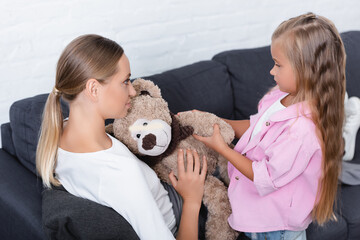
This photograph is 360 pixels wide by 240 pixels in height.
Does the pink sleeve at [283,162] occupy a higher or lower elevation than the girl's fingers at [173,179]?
higher

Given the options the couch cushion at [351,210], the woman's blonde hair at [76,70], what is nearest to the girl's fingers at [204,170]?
the woman's blonde hair at [76,70]

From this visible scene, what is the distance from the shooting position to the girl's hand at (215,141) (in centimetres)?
130

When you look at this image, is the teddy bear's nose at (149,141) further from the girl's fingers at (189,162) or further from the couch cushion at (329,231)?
the couch cushion at (329,231)

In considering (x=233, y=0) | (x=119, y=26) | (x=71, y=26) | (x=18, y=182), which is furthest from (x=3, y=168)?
(x=233, y=0)

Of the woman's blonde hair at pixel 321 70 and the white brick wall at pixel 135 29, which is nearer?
the woman's blonde hair at pixel 321 70

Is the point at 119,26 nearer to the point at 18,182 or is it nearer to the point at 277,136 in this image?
the point at 18,182

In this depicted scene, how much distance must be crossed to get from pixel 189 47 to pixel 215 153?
0.98 m

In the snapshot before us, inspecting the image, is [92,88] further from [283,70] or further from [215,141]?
[283,70]

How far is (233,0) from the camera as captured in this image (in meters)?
2.30

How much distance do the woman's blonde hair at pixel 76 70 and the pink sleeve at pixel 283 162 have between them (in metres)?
0.54

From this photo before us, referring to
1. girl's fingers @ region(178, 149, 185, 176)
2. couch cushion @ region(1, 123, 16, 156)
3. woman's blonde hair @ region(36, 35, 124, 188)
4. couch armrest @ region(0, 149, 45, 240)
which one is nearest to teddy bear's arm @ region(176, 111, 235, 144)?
girl's fingers @ region(178, 149, 185, 176)

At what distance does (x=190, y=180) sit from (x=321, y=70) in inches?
20.8

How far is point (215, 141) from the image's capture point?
4.30 ft

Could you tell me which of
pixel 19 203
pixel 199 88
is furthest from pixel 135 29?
pixel 19 203
